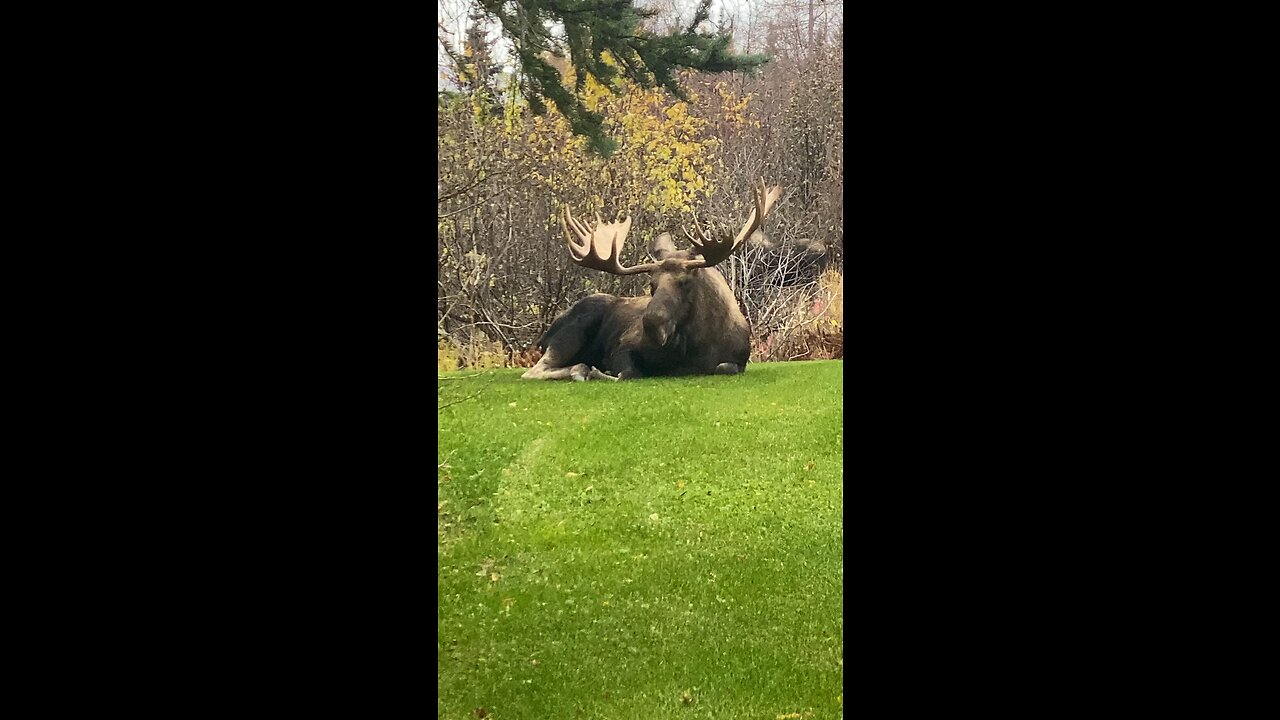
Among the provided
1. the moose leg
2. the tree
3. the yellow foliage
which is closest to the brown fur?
the moose leg

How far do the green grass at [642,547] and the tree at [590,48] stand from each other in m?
1.11

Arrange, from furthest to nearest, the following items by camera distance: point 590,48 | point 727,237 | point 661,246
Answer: point 661,246
point 727,237
point 590,48

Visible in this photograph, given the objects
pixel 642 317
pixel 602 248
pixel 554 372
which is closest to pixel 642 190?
pixel 602 248

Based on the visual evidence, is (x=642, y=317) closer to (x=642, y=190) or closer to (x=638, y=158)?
(x=642, y=190)

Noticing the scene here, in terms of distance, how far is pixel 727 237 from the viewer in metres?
3.53

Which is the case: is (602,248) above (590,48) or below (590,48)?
below

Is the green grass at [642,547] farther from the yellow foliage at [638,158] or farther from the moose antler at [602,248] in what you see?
the yellow foliage at [638,158]

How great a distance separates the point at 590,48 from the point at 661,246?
1.19 metres

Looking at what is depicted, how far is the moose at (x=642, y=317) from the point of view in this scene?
3555 mm

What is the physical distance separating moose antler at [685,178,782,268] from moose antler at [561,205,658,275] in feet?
0.58

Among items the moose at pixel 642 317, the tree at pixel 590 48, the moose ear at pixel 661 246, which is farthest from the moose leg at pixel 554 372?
the tree at pixel 590 48
